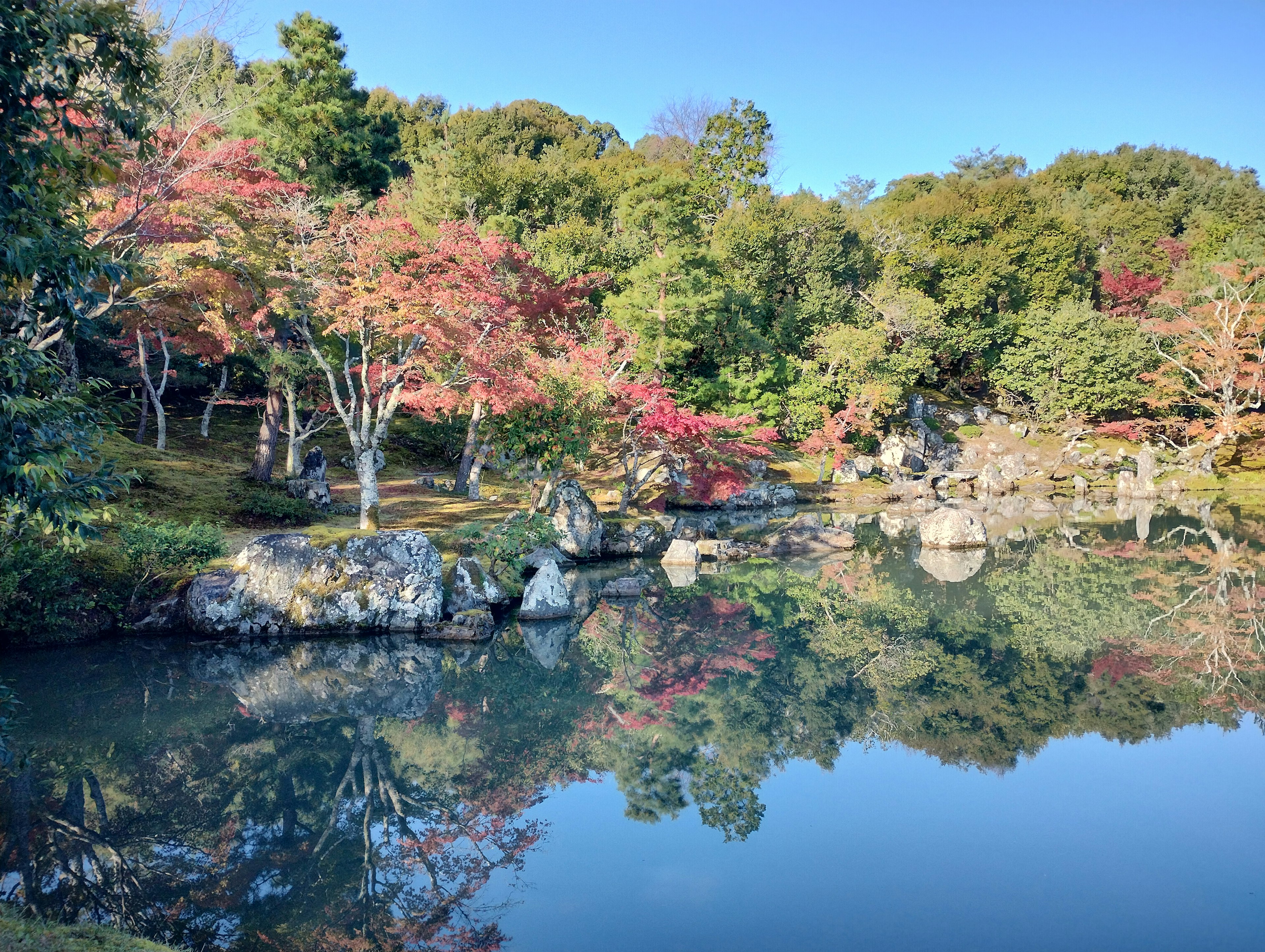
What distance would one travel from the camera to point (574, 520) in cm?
1769

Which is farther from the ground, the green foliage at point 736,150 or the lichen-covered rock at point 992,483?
the green foliage at point 736,150

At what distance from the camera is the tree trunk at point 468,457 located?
19484 millimetres

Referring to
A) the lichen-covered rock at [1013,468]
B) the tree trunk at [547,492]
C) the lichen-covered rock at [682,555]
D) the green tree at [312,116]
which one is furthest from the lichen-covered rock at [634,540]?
the lichen-covered rock at [1013,468]

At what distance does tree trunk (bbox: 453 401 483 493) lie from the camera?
1948 centimetres

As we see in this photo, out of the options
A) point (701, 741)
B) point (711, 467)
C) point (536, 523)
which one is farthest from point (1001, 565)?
point (701, 741)

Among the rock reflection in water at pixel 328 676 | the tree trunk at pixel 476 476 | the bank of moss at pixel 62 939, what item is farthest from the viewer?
the tree trunk at pixel 476 476

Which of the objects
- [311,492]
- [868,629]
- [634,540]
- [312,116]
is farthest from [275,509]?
[868,629]

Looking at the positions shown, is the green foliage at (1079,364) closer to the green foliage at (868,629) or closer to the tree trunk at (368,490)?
the green foliage at (868,629)

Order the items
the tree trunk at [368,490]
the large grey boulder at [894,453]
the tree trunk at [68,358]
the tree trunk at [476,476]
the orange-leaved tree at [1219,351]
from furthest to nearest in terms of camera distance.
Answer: the large grey boulder at [894,453] < the orange-leaved tree at [1219,351] < the tree trunk at [476,476] < the tree trunk at [68,358] < the tree trunk at [368,490]

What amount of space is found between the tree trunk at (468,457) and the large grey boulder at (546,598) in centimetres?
667

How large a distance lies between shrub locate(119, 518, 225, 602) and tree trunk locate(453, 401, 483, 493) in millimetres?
7664

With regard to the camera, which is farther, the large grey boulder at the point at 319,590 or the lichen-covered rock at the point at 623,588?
the lichen-covered rock at the point at 623,588

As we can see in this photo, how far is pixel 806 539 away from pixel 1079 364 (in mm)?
20483

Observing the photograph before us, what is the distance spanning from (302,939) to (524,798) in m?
2.48
